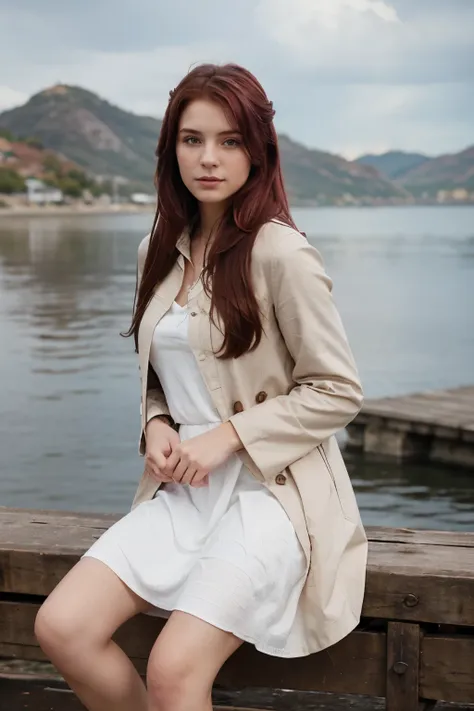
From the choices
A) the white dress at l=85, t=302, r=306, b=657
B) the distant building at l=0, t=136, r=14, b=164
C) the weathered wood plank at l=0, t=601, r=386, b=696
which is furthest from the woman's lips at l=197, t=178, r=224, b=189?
the distant building at l=0, t=136, r=14, b=164

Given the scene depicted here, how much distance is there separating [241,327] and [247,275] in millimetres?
106

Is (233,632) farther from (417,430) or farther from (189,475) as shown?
(417,430)

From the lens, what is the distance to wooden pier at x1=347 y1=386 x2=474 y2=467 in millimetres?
8320

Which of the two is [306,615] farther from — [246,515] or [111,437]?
[111,437]

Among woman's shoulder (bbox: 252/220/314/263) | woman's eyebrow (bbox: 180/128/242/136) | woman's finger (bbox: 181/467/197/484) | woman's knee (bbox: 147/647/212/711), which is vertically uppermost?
woman's eyebrow (bbox: 180/128/242/136)

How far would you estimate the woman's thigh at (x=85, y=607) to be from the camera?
2137mm

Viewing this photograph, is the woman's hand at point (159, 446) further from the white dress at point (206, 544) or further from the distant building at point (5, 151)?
the distant building at point (5, 151)

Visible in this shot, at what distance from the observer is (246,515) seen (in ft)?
7.27

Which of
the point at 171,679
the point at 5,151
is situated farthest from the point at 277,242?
the point at 5,151

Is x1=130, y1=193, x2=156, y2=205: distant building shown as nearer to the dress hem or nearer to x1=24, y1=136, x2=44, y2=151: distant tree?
x1=24, y1=136, x2=44, y2=151: distant tree

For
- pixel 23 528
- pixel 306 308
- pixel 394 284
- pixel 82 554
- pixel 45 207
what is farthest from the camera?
pixel 45 207

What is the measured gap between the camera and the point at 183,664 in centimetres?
204

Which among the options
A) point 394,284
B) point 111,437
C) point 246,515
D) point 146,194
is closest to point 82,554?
point 246,515

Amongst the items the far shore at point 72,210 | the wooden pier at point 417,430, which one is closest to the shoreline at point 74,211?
the far shore at point 72,210
